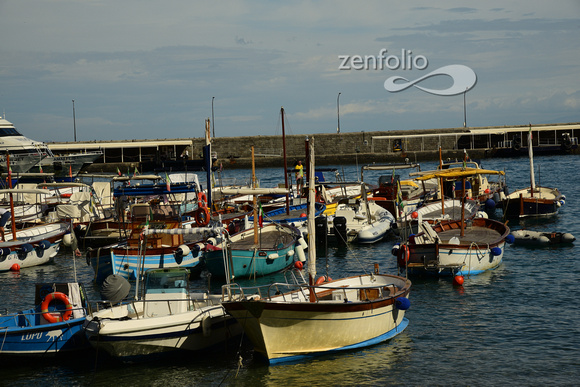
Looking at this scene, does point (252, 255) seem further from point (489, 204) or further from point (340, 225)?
point (489, 204)

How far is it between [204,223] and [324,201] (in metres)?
11.9

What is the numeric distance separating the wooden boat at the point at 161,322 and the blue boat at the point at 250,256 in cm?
615

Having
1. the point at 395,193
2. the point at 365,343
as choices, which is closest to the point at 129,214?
the point at 395,193

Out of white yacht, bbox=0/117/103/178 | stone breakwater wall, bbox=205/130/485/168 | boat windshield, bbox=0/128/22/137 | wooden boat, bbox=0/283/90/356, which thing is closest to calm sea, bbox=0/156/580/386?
wooden boat, bbox=0/283/90/356

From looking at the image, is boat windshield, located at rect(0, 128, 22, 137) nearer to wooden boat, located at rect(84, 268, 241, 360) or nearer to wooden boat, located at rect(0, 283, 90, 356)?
wooden boat, located at rect(0, 283, 90, 356)

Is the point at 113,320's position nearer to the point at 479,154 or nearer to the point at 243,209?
the point at 243,209

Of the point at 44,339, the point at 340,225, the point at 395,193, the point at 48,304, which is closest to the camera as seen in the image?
the point at 44,339

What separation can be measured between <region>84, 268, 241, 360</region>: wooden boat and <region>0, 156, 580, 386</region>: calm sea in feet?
1.58

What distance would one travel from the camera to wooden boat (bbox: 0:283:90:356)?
1777cm

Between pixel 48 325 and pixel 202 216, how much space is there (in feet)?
49.3

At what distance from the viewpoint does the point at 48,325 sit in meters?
17.8

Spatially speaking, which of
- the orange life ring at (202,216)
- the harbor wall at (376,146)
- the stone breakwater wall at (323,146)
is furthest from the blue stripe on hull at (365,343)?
the stone breakwater wall at (323,146)

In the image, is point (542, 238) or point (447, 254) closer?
point (447, 254)

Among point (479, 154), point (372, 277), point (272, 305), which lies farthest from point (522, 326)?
point (479, 154)
